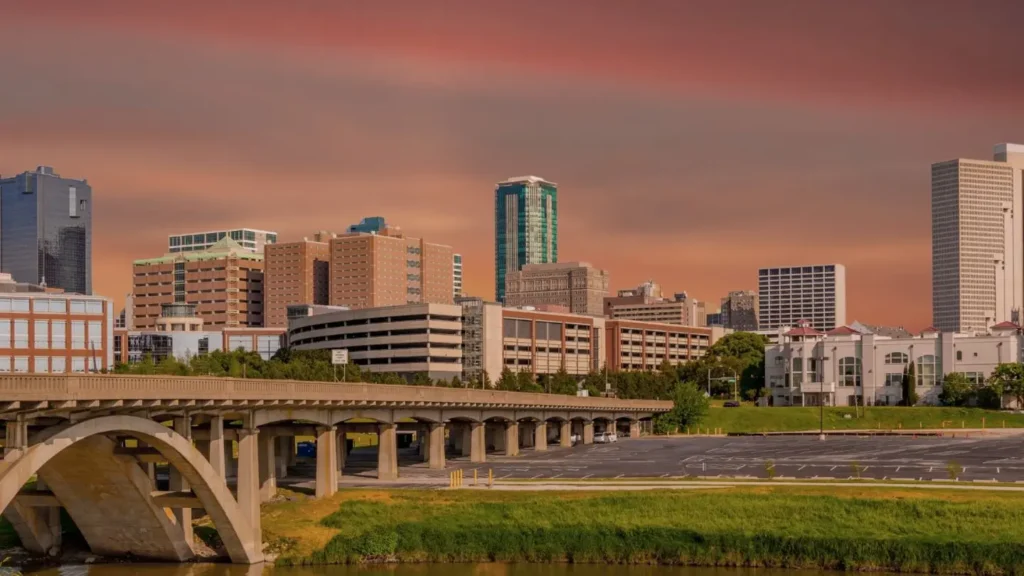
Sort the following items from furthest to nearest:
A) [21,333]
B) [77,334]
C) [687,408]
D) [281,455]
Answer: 1. [77,334]
2. [687,408]
3. [21,333]
4. [281,455]

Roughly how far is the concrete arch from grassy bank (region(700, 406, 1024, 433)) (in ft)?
403

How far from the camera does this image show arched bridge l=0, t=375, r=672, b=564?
175ft

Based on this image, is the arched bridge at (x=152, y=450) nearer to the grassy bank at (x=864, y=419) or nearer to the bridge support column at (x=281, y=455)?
the bridge support column at (x=281, y=455)

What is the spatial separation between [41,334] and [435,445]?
89.9 meters

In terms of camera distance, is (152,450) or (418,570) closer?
(152,450)

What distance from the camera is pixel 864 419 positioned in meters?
189

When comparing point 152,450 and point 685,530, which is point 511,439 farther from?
point 152,450

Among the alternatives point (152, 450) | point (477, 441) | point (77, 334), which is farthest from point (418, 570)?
point (77, 334)

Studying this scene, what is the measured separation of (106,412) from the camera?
5841 cm

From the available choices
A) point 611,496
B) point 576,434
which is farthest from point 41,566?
point 576,434

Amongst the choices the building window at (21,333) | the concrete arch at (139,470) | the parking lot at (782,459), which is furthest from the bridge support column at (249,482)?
the building window at (21,333)

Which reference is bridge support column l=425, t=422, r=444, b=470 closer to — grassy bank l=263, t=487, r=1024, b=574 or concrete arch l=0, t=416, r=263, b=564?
grassy bank l=263, t=487, r=1024, b=574

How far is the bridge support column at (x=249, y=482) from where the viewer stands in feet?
236

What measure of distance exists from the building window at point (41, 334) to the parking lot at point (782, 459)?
78.3 meters
